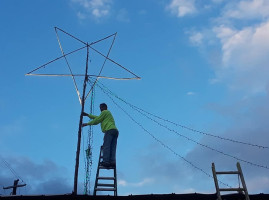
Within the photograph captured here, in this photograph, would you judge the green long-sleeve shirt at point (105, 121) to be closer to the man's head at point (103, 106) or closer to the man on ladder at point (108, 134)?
the man on ladder at point (108, 134)

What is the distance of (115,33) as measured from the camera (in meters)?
12.7

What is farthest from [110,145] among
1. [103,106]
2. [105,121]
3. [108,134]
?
[103,106]

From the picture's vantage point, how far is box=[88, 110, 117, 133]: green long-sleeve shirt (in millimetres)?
10438

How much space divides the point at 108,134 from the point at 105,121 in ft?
1.54

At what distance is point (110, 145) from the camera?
1020 centimetres

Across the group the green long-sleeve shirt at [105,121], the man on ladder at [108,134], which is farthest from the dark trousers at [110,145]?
the green long-sleeve shirt at [105,121]

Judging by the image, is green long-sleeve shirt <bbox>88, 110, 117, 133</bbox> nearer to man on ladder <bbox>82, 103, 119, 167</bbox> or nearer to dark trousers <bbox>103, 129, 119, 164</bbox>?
man on ladder <bbox>82, 103, 119, 167</bbox>

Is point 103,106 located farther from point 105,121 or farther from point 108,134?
point 108,134

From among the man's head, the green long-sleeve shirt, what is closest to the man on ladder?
the green long-sleeve shirt

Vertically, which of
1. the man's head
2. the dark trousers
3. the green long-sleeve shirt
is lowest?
the dark trousers
